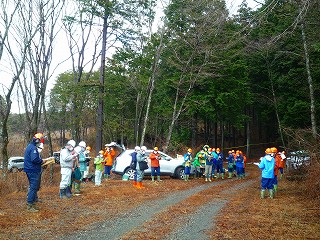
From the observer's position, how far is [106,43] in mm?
22016

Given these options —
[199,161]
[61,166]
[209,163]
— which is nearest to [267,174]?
[209,163]

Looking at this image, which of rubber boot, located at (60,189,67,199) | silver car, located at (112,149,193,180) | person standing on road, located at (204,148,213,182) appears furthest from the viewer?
silver car, located at (112,149,193,180)

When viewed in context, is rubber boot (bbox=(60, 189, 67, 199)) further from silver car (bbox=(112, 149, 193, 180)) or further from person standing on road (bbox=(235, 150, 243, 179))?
person standing on road (bbox=(235, 150, 243, 179))

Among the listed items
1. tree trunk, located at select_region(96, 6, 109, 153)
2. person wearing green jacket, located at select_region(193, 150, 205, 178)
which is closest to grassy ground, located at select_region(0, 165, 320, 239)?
person wearing green jacket, located at select_region(193, 150, 205, 178)

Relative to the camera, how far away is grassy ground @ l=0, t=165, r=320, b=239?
6672 millimetres

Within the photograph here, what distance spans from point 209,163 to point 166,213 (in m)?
9.19

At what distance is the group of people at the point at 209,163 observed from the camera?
17.6 metres

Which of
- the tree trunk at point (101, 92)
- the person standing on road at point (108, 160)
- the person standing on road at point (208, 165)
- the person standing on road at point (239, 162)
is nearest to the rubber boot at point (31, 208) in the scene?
the person standing on road at point (108, 160)

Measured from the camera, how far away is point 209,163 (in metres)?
17.5

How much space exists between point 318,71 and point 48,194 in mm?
22252

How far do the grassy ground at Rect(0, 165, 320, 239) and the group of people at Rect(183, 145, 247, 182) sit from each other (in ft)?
14.0

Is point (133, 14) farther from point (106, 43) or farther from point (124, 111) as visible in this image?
point (124, 111)

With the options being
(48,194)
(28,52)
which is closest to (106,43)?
(28,52)

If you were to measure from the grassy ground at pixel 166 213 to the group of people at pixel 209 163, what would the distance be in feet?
14.0
